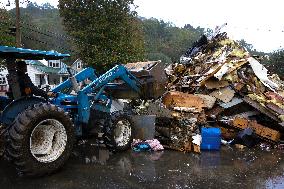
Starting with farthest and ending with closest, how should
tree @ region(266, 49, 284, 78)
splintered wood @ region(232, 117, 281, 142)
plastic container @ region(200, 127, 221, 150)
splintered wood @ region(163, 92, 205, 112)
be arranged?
1. tree @ region(266, 49, 284, 78)
2. splintered wood @ region(163, 92, 205, 112)
3. splintered wood @ region(232, 117, 281, 142)
4. plastic container @ region(200, 127, 221, 150)

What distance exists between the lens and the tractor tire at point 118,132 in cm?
853

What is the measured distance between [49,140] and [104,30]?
82.9ft

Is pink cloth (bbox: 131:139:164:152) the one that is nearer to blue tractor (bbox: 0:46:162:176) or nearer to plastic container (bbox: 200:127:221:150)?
blue tractor (bbox: 0:46:162:176)

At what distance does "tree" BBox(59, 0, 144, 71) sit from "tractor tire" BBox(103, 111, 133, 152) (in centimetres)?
2044

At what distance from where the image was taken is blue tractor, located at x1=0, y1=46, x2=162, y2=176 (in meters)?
5.88

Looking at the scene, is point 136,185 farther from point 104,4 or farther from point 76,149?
point 104,4

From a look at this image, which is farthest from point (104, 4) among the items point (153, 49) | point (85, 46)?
point (153, 49)

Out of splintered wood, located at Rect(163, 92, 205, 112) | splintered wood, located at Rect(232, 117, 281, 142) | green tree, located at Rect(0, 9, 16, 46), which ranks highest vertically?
green tree, located at Rect(0, 9, 16, 46)

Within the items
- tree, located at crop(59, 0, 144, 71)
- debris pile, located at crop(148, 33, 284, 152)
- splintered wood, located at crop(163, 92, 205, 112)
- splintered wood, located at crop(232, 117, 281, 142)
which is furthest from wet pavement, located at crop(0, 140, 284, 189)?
tree, located at crop(59, 0, 144, 71)

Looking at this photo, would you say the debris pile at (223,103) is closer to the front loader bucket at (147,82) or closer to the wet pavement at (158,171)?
the front loader bucket at (147,82)

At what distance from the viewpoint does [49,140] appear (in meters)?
6.60

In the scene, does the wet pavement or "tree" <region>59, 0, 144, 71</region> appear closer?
the wet pavement

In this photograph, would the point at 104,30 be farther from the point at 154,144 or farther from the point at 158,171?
the point at 158,171

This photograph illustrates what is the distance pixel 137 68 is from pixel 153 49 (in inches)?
2960
